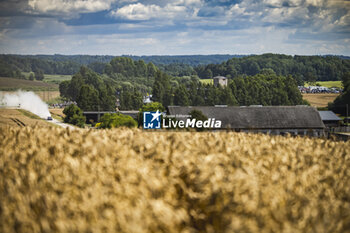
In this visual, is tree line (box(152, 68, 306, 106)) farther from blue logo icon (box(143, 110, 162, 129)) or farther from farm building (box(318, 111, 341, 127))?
blue logo icon (box(143, 110, 162, 129))

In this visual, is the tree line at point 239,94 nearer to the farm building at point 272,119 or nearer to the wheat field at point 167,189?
the farm building at point 272,119

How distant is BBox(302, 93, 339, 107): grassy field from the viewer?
94588 millimetres

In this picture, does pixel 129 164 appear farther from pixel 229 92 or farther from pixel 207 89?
pixel 207 89

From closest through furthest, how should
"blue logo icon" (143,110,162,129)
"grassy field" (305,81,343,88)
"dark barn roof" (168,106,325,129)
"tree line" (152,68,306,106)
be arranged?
"blue logo icon" (143,110,162,129)
"dark barn roof" (168,106,325,129)
"tree line" (152,68,306,106)
"grassy field" (305,81,343,88)

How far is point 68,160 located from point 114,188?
80.8 inches

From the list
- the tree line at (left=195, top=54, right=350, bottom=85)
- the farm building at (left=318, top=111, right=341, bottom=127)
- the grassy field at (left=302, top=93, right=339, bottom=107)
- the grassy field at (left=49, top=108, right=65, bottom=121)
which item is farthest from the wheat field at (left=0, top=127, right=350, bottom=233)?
the tree line at (left=195, top=54, right=350, bottom=85)

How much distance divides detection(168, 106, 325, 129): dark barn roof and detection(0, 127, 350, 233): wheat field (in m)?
35.4

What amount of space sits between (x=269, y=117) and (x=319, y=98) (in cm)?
6019

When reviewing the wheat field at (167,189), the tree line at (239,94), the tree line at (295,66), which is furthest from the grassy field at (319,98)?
the wheat field at (167,189)

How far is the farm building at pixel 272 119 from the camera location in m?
47.7

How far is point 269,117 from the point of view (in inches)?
1922

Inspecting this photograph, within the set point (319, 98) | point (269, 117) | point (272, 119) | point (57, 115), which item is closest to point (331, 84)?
point (319, 98)

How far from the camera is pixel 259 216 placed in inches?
335

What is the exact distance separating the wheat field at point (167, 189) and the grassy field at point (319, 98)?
86.2 m
